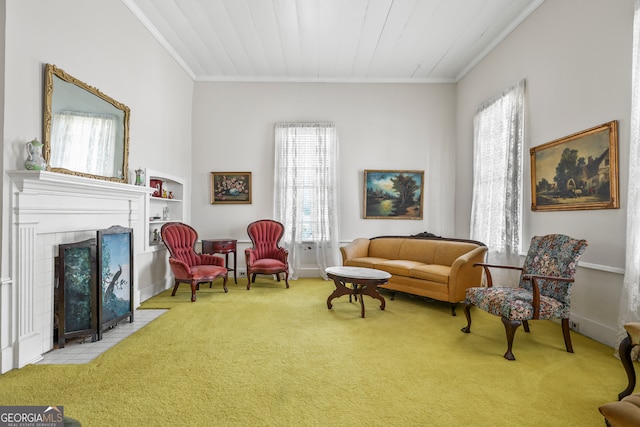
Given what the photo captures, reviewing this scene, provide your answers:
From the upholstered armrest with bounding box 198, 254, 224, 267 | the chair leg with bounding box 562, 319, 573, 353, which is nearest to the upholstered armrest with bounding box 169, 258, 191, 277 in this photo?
the upholstered armrest with bounding box 198, 254, 224, 267

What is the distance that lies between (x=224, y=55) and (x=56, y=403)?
17.9 feet

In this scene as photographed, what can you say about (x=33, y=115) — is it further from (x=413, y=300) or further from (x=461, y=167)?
(x=461, y=167)

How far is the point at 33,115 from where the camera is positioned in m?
2.74

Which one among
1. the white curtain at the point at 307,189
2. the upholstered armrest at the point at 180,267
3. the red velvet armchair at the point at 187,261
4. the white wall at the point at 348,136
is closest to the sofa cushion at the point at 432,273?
the white wall at the point at 348,136

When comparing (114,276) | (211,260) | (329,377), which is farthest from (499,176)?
(114,276)

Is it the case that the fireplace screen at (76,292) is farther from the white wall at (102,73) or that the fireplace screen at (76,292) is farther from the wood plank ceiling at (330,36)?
the wood plank ceiling at (330,36)

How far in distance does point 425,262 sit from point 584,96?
10.1 ft

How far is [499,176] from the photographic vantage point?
15.9ft

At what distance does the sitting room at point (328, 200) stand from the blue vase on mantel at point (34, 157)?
0.03 metres

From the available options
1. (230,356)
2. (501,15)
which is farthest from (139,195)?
(501,15)

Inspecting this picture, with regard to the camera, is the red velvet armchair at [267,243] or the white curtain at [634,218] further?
the red velvet armchair at [267,243]

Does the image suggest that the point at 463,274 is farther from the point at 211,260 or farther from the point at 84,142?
the point at 84,142

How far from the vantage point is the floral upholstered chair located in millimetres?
2852

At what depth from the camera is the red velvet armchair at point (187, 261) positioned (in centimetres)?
464
